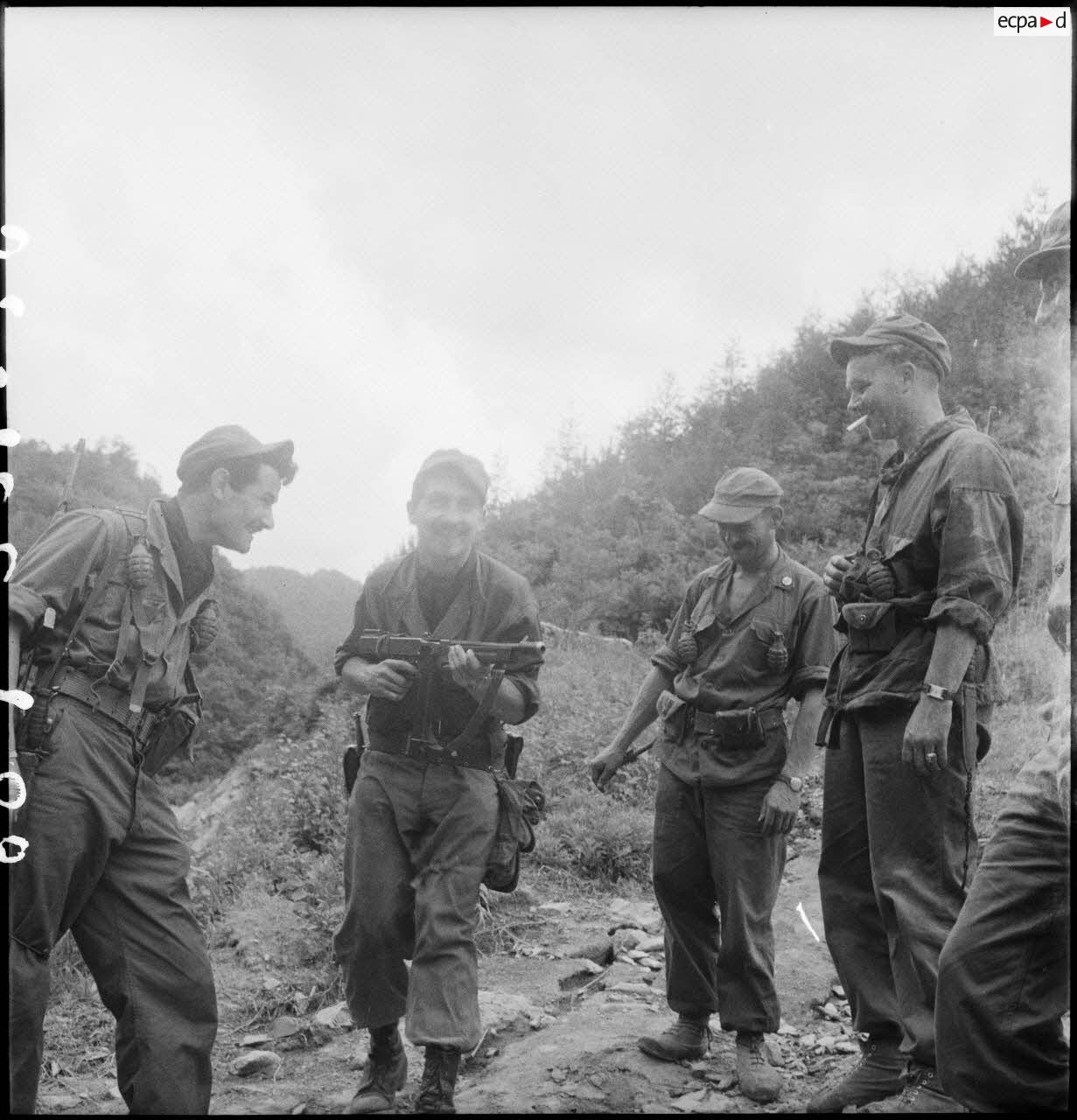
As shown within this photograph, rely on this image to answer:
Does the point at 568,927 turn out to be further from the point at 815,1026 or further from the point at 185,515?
the point at 185,515

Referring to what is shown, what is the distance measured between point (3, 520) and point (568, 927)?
436cm

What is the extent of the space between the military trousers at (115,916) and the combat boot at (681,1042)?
5.51ft

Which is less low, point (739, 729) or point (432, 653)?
point (432, 653)

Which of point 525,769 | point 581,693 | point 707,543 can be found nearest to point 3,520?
point 525,769

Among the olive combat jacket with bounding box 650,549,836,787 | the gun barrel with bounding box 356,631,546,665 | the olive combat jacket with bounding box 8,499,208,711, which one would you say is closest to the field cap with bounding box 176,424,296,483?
the olive combat jacket with bounding box 8,499,208,711

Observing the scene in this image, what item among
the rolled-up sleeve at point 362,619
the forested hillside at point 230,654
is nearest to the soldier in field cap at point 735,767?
the rolled-up sleeve at point 362,619

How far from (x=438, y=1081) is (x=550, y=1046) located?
0.86 metres

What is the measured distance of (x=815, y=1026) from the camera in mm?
4414

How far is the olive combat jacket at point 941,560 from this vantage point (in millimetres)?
3031

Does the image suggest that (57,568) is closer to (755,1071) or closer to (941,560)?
(941,560)

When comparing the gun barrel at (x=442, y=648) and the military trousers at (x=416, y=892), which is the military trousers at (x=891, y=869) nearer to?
the gun barrel at (x=442, y=648)

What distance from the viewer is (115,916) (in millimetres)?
2969

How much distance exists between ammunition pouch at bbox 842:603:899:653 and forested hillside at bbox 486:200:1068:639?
30.3 ft

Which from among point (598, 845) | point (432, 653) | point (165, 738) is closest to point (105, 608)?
point (165, 738)
